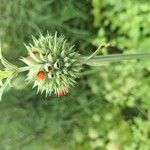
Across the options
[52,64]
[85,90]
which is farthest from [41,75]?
[85,90]

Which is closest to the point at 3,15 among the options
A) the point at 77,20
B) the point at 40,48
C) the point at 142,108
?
the point at 77,20

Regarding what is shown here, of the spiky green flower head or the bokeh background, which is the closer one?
the spiky green flower head

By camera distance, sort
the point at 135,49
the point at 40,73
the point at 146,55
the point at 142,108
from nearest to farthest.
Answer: the point at 40,73
the point at 146,55
the point at 135,49
the point at 142,108

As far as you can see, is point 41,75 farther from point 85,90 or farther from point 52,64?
point 85,90

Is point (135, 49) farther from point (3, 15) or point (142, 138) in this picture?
point (3, 15)

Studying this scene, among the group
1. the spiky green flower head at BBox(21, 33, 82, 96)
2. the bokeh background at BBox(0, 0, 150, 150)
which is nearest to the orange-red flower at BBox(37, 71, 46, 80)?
the spiky green flower head at BBox(21, 33, 82, 96)

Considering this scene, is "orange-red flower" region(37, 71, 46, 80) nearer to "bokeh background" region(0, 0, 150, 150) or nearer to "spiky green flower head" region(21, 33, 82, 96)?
"spiky green flower head" region(21, 33, 82, 96)
